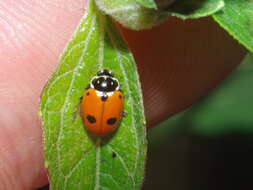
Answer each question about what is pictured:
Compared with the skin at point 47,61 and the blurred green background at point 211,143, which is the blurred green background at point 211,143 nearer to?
the blurred green background at point 211,143

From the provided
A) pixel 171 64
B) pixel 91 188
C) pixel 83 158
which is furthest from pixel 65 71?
pixel 171 64

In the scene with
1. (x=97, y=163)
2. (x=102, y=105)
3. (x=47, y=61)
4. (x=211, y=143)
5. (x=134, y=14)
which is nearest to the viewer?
(x=134, y=14)

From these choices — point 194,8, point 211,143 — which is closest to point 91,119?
point 194,8

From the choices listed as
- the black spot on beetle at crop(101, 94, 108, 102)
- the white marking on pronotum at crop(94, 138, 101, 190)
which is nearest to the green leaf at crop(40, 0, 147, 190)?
the white marking on pronotum at crop(94, 138, 101, 190)

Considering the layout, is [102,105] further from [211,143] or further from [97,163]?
[211,143]

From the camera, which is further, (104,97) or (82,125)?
(104,97)

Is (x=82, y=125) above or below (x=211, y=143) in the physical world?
above

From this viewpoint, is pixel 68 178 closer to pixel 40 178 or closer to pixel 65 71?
pixel 65 71

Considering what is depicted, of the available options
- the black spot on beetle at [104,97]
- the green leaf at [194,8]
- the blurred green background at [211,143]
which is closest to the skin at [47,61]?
the black spot on beetle at [104,97]
